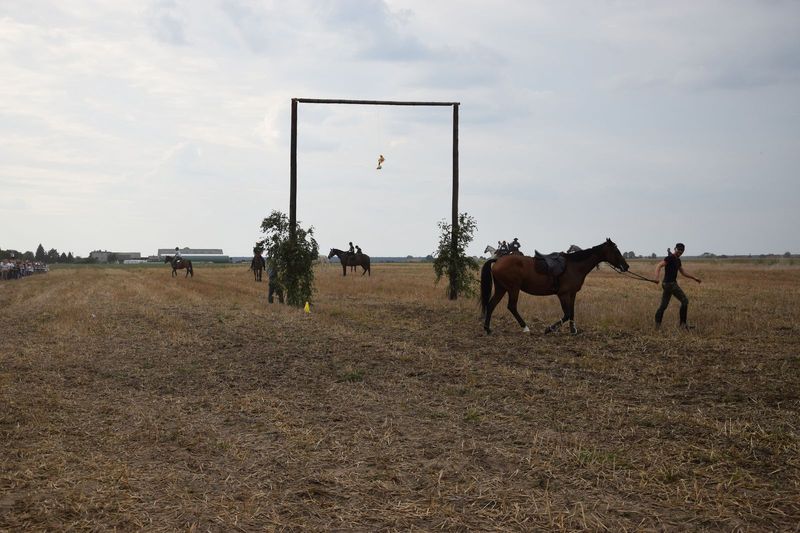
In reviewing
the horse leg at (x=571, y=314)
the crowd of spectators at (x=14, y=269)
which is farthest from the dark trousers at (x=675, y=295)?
the crowd of spectators at (x=14, y=269)

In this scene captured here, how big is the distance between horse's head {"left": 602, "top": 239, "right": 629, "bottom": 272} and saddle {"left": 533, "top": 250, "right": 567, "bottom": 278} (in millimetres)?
959

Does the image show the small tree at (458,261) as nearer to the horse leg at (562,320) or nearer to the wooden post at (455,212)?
the wooden post at (455,212)

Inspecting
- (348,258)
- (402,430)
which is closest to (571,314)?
(402,430)

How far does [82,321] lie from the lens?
1781 cm

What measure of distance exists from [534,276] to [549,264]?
400 mm

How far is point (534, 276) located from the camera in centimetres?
1559

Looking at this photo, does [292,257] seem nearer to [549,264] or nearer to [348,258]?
[549,264]

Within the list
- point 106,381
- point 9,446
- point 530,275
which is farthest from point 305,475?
point 530,275

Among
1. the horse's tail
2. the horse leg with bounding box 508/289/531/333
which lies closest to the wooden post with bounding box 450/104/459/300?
the horse's tail

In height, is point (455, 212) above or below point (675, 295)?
above

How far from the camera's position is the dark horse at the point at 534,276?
15531 mm

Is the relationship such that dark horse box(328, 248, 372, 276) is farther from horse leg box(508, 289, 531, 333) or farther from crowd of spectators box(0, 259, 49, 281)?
horse leg box(508, 289, 531, 333)

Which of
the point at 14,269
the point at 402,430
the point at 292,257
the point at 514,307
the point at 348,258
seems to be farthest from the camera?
the point at 14,269

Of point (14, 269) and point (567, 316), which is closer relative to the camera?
point (567, 316)
